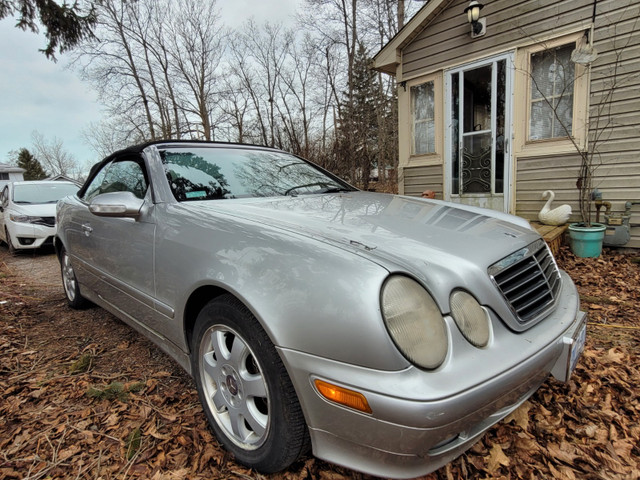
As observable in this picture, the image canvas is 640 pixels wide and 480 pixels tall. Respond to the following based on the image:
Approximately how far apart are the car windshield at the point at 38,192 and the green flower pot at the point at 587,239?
28.5 ft

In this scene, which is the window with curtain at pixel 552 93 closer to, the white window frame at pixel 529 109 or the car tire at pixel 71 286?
the white window frame at pixel 529 109

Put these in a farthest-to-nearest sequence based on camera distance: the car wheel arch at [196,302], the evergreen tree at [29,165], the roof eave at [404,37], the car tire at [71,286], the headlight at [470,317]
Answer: the evergreen tree at [29,165] < the roof eave at [404,37] < the car tire at [71,286] < the car wheel arch at [196,302] < the headlight at [470,317]

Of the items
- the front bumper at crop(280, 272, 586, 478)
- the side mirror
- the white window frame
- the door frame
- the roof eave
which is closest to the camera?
the front bumper at crop(280, 272, 586, 478)

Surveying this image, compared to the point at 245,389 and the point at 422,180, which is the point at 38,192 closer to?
the point at 422,180

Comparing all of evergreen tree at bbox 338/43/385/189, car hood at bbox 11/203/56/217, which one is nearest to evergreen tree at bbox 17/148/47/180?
evergreen tree at bbox 338/43/385/189

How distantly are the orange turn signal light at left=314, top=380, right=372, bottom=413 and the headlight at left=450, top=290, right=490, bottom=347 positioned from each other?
40 cm

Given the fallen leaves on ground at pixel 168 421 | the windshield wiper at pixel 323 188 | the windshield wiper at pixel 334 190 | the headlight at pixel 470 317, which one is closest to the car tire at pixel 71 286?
the fallen leaves on ground at pixel 168 421

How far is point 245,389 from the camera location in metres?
1.43

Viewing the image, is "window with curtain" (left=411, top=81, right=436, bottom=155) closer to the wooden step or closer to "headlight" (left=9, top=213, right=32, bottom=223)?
the wooden step

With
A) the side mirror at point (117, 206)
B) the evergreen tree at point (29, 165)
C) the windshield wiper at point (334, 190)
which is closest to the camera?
the side mirror at point (117, 206)

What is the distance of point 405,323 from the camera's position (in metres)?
1.12

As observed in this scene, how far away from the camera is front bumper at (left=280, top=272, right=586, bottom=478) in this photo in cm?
103

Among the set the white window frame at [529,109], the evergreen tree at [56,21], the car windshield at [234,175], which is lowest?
the car windshield at [234,175]

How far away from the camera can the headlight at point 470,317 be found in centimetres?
121
